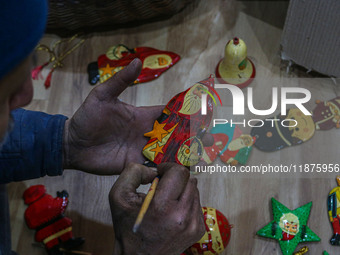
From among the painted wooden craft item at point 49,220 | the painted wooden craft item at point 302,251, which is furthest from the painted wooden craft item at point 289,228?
the painted wooden craft item at point 49,220

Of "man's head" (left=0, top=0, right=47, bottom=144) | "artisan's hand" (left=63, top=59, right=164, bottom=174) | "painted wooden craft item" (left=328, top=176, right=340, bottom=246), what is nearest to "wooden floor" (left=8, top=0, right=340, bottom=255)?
"painted wooden craft item" (left=328, top=176, right=340, bottom=246)

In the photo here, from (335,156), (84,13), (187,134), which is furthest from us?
(84,13)

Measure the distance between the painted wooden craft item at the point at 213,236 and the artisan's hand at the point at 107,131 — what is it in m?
0.21

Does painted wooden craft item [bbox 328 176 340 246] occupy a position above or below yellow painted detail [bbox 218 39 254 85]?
below

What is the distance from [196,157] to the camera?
0.98 m

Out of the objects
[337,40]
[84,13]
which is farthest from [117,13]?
[337,40]

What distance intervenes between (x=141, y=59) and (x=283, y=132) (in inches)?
18.2

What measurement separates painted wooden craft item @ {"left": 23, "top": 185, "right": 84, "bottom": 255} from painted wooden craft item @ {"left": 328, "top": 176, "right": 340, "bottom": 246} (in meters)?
0.61

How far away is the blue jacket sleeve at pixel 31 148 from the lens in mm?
915

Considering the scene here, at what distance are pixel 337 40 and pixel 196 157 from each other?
500 mm

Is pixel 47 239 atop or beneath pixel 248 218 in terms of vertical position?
beneath

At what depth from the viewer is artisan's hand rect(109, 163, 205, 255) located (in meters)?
0.72

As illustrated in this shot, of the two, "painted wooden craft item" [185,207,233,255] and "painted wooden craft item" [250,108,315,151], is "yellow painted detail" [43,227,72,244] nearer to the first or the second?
"painted wooden craft item" [185,207,233,255]

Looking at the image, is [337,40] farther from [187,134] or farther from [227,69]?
[187,134]
